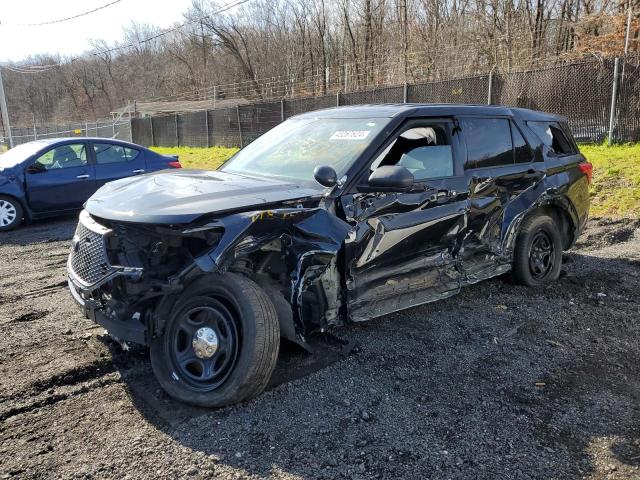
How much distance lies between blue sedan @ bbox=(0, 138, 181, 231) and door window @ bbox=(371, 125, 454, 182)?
21.5 ft

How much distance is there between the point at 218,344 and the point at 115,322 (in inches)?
25.6

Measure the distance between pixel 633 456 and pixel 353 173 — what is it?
231 cm

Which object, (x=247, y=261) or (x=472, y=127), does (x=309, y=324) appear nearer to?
(x=247, y=261)

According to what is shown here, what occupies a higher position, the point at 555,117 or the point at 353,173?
the point at 555,117

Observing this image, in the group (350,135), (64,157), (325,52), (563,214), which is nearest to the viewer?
(350,135)

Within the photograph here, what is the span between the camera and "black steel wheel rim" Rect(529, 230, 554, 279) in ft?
17.3

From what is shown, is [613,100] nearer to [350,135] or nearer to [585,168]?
[585,168]

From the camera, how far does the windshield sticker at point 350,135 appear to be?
394 cm

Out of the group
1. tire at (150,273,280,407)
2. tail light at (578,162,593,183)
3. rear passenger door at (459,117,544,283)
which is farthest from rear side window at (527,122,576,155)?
tire at (150,273,280,407)

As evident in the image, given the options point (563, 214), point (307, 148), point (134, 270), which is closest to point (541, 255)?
point (563, 214)

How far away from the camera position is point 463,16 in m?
24.3

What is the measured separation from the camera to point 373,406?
10.2ft

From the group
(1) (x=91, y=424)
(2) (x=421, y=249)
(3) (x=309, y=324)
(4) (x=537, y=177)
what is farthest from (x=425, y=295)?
(1) (x=91, y=424)

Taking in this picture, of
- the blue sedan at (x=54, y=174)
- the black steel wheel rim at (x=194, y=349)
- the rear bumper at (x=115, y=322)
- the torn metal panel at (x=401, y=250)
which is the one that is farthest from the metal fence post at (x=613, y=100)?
the rear bumper at (x=115, y=322)
